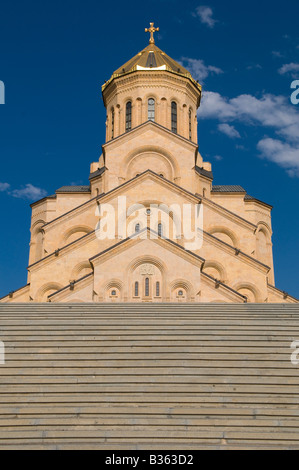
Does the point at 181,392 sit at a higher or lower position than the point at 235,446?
higher

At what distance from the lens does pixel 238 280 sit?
27.0 metres

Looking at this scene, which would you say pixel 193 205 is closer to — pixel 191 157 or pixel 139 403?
pixel 191 157

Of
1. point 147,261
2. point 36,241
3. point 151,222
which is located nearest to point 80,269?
point 151,222

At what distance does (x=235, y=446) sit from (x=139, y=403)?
212 centimetres

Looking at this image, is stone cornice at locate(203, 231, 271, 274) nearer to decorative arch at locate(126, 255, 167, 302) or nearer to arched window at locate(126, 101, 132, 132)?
decorative arch at locate(126, 255, 167, 302)

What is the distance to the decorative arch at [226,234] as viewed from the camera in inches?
1224

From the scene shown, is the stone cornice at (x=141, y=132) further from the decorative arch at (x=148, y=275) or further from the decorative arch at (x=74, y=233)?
the decorative arch at (x=148, y=275)

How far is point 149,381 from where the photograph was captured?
481 inches

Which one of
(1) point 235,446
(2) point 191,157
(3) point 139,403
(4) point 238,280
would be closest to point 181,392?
(3) point 139,403

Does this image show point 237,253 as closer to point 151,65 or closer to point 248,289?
point 248,289

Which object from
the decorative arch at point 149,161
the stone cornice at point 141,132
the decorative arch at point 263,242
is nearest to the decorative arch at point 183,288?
the decorative arch at point 149,161

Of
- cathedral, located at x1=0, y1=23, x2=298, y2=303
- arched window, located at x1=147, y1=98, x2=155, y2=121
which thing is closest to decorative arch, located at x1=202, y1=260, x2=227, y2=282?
cathedral, located at x1=0, y1=23, x2=298, y2=303

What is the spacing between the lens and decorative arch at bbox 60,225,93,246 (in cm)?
3124
